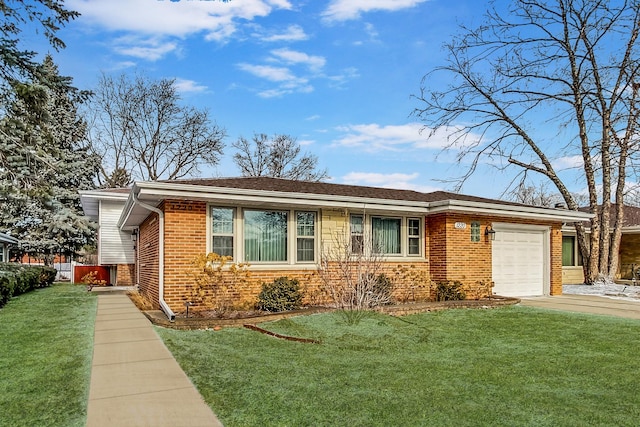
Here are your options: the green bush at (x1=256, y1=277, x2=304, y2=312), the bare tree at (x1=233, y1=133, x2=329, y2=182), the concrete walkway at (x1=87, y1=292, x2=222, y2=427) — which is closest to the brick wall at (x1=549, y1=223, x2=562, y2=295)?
the green bush at (x1=256, y1=277, x2=304, y2=312)

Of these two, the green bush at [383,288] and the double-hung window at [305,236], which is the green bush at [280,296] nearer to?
the double-hung window at [305,236]

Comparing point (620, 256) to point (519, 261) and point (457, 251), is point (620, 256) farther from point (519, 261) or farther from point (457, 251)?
point (457, 251)

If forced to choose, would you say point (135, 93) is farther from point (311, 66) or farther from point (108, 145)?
point (311, 66)

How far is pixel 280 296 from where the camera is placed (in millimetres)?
9516

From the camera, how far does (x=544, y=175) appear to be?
21.6m

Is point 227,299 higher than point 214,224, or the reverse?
point 214,224

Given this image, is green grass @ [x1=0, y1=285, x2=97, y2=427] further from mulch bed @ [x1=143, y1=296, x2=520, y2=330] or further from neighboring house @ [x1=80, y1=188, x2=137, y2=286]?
neighboring house @ [x1=80, y1=188, x2=137, y2=286]

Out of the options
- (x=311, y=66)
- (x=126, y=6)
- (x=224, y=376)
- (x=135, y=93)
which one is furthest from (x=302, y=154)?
(x=224, y=376)

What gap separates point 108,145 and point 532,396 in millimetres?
29946

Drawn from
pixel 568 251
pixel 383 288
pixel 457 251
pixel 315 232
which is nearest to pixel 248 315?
pixel 315 232

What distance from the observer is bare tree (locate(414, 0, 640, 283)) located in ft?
63.5

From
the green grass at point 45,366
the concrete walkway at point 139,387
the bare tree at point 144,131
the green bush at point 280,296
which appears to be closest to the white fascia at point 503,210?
the green bush at point 280,296

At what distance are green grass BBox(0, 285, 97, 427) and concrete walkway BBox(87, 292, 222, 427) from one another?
0.48 ft

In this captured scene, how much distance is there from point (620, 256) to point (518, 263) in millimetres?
12329
